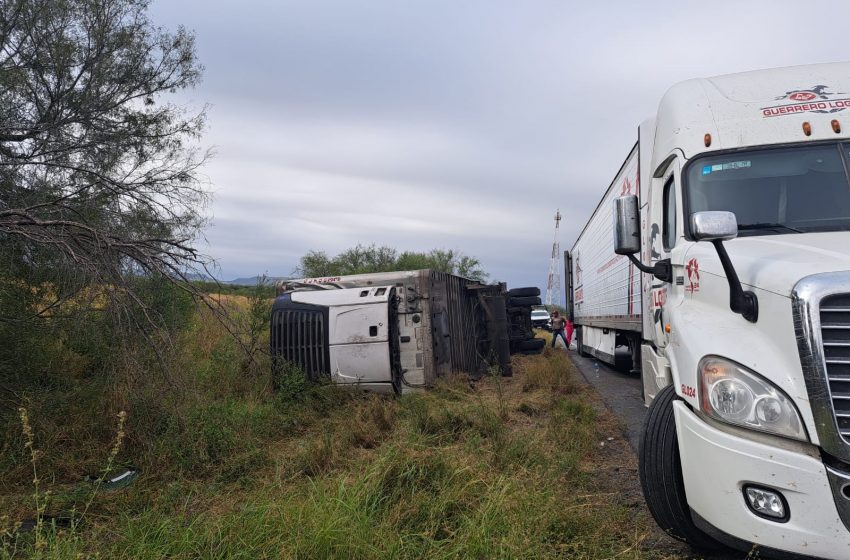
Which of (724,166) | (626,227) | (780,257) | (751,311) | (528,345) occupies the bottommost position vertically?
(528,345)

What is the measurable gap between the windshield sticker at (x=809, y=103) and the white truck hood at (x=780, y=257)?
3.97ft

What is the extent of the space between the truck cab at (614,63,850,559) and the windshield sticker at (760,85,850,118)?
Result: 0.5 inches

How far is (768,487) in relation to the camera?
9.78 feet

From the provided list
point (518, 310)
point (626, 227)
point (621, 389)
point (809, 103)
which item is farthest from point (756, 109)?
point (518, 310)

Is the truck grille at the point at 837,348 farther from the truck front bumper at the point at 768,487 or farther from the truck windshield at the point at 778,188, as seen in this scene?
the truck windshield at the point at 778,188

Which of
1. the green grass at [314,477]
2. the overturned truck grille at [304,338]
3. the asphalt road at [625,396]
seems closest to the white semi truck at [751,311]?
the asphalt road at [625,396]

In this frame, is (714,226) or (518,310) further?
(518,310)

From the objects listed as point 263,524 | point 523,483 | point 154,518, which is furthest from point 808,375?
point 154,518

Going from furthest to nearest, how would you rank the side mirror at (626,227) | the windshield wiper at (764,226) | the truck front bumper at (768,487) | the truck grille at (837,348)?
the side mirror at (626,227), the windshield wiper at (764,226), the truck grille at (837,348), the truck front bumper at (768,487)

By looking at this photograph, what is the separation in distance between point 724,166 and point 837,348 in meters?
2.03

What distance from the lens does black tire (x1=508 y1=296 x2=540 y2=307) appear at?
1758cm

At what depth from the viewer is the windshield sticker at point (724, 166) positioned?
463 centimetres

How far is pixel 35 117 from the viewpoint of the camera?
10.4m

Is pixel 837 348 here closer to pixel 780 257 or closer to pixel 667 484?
pixel 780 257
